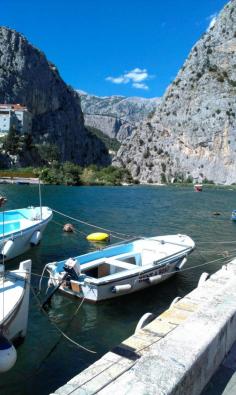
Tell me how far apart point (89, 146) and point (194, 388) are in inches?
7264

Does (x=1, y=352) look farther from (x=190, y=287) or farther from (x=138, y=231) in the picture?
(x=138, y=231)

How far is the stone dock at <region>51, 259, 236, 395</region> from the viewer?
346 cm

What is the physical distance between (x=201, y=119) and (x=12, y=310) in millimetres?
124805

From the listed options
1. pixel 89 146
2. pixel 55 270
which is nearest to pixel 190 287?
pixel 55 270

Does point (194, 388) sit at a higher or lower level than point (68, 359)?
higher

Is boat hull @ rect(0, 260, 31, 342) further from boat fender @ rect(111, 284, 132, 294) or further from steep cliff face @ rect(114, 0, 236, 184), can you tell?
steep cliff face @ rect(114, 0, 236, 184)

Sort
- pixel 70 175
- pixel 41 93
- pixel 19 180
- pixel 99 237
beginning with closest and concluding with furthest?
pixel 99 237 → pixel 19 180 → pixel 70 175 → pixel 41 93

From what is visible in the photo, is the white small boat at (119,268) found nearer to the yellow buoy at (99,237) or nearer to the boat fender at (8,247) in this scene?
the boat fender at (8,247)

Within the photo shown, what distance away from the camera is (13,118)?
128 meters

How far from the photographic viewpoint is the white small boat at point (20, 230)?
15523 mm

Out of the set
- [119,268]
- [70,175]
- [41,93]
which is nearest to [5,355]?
[119,268]

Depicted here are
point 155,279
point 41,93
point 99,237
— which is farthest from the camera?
point 41,93

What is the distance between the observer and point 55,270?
38.1ft

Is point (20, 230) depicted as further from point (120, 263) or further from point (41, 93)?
point (41, 93)
